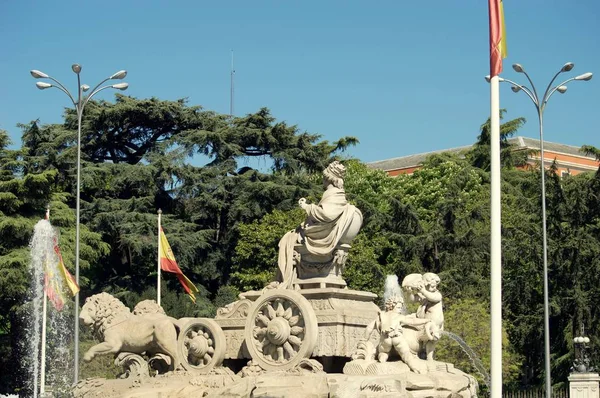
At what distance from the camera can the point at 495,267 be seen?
15.9m

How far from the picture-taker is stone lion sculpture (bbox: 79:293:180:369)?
19891 millimetres

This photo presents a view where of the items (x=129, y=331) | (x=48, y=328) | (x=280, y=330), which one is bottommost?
(x=48, y=328)

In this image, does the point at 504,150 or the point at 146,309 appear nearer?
the point at 146,309

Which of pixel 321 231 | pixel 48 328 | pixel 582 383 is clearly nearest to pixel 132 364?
pixel 321 231

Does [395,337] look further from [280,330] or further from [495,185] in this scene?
[495,185]

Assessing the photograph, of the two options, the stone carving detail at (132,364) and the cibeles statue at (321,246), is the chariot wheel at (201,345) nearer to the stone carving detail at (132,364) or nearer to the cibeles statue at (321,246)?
the stone carving detail at (132,364)

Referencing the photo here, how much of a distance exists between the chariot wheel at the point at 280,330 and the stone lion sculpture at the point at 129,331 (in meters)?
1.61

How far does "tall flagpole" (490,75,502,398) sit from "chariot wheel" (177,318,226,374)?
5433mm

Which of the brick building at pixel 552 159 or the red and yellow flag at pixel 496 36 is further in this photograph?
the brick building at pixel 552 159

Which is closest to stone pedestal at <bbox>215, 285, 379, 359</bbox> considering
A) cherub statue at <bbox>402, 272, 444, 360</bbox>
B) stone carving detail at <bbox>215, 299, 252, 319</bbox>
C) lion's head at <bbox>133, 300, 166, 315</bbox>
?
stone carving detail at <bbox>215, 299, 252, 319</bbox>

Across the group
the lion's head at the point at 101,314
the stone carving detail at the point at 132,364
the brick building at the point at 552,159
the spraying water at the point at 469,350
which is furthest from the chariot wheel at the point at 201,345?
the brick building at the point at 552,159

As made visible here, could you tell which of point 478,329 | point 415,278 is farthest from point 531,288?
point 415,278

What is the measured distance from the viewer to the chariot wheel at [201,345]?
1948cm

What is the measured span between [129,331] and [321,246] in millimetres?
3667
